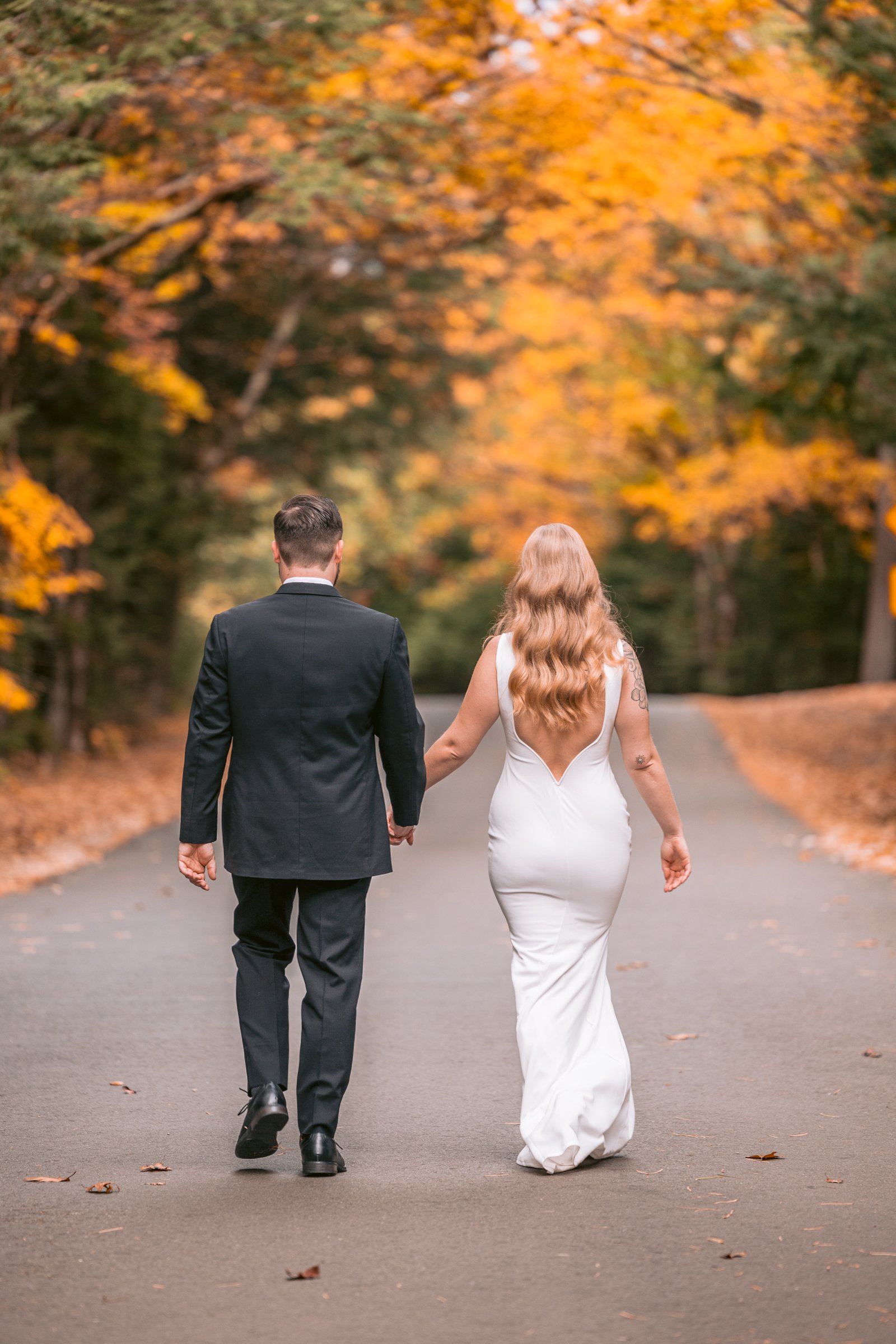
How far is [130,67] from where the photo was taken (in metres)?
9.80

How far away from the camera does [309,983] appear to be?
15.1 feet

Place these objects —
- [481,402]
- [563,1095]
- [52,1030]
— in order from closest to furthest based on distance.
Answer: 1. [563,1095]
2. [52,1030]
3. [481,402]

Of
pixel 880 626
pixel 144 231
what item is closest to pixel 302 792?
pixel 144 231

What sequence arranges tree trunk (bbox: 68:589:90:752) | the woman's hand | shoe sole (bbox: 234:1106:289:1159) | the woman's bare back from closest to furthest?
1. shoe sole (bbox: 234:1106:289:1159)
2. the woman's bare back
3. the woman's hand
4. tree trunk (bbox: 68:589:90:752)

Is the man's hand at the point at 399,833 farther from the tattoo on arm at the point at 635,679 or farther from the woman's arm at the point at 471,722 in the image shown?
the tattoo on arm at the point at 635,679

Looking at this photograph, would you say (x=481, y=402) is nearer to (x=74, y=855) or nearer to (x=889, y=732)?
(x=889, y=732)

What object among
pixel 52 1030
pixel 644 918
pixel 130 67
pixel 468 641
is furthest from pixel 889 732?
pixel 468 641

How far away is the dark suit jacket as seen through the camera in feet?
14.8

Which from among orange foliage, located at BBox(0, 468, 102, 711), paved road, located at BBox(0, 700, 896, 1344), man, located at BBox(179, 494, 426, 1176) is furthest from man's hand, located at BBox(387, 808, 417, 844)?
orange foliage, located at BBox(0, 468, 102, 711)

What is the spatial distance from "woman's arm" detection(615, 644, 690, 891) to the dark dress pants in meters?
0.96

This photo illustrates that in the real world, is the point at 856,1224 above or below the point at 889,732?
above

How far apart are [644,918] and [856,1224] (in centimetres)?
500

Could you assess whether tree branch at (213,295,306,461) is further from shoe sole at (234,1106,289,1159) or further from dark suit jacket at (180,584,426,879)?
shoe sole at (234,1106,289,1159)

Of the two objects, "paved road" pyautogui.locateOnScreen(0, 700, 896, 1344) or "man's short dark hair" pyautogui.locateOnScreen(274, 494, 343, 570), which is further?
"man's short dark hair" pyautogui.locateOnScreen(274, 494, 343, 570)
